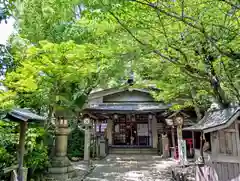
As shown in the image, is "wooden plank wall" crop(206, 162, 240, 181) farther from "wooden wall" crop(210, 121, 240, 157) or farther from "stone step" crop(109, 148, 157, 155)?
"stone step" crop(109, 148, 157, 155)

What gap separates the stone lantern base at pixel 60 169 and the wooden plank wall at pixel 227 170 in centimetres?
570

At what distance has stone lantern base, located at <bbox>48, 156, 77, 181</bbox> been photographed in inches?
334

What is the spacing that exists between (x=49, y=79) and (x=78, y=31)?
298 centimetres

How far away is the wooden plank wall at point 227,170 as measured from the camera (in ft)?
17.3

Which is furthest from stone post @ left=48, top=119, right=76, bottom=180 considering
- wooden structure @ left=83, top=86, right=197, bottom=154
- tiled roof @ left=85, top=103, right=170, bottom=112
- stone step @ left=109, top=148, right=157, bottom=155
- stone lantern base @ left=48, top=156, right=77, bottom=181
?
stone step @ left=109, top=148, right=157, bottom=155

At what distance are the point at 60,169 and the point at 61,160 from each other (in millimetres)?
394

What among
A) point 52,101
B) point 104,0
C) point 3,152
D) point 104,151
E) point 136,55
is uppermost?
point 104,0

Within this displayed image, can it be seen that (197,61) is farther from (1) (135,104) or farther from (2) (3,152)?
(1) (135,104)

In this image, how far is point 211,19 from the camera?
4.53m

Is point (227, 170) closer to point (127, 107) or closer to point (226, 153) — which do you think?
point (226, 153)

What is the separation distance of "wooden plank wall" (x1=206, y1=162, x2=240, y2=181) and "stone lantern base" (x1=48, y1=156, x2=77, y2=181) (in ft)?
18.7

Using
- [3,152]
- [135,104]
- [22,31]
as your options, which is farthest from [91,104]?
[3,152]

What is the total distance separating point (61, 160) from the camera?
350 inches

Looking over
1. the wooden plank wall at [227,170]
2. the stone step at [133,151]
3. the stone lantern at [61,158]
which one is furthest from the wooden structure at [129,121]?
the wooden plank wall at [227,170]
